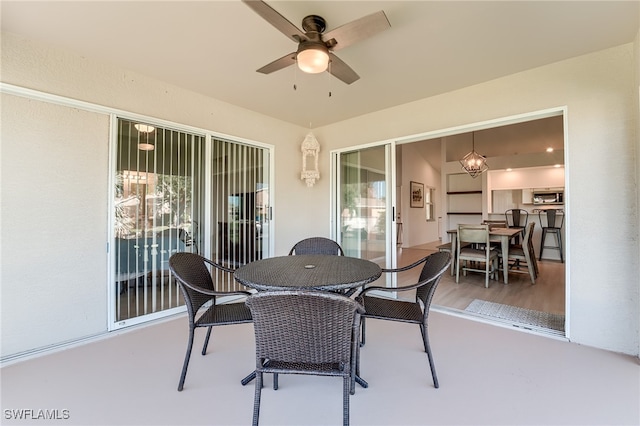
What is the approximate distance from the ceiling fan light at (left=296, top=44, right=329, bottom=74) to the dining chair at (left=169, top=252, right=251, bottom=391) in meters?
1.52

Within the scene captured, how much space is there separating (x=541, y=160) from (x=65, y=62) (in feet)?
28.9

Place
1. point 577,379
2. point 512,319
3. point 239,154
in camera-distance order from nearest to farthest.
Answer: point 577,379
point 512,319
point 239,154

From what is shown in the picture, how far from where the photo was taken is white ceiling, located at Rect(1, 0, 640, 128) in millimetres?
1872

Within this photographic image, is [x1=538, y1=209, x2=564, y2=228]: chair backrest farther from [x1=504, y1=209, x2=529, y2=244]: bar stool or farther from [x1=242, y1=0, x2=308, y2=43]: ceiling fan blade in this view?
[x1=242, y1=0, x2=308, y2=43]: ceiling fan blade

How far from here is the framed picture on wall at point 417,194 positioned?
892cm

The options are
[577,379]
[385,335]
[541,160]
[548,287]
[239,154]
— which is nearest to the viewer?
[577,379]

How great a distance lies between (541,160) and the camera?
6.88m

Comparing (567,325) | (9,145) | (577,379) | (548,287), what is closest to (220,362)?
(9,145)

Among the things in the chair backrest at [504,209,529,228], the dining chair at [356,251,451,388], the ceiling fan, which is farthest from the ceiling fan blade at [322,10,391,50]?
the chair backrest at [504,209,529,228]

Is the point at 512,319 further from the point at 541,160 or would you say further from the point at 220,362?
the point at 541,160

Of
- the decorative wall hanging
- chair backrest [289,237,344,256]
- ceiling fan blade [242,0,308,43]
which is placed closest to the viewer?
ceiling fan blade [242,0,308,43]

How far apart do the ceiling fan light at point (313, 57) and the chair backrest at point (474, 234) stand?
3.56m

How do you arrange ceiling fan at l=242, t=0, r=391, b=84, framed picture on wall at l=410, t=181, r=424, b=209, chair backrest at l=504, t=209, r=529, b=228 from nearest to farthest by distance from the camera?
ceiling fan at l=242, t=0, r=391, b=84
chair backrest at l=504, t=209, r=529, b=228
framed picture on wall at l=410, t=181, r=424, b=209

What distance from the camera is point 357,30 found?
169 cm
